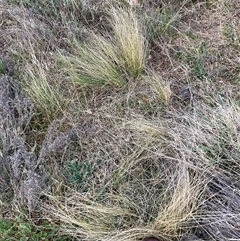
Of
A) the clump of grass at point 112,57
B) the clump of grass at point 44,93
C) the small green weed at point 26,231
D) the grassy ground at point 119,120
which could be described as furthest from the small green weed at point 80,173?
the clump of grass at point 112,57

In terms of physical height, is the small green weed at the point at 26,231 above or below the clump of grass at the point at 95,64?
below

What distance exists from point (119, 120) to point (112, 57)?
0.49 metres

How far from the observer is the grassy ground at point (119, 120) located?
2018mm

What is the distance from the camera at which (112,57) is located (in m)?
2.71

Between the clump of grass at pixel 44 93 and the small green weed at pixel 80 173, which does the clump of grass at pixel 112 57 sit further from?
the small green weed at pixel 80 173

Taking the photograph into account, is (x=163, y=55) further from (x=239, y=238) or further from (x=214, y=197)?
(x=239, y=238)

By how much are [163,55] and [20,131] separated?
108cm

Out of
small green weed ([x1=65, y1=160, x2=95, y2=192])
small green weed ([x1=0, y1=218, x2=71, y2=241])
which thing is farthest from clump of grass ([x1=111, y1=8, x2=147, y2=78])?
small green weed ([x1=0, y1=218, x2=71, y2=241])

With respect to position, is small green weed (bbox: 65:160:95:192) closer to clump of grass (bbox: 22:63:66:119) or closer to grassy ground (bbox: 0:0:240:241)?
grassy ground (bbox: 0:0:240:241)

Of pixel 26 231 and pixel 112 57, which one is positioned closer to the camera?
pixel 26 231

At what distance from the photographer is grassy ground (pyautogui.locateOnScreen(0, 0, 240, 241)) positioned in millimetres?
2018

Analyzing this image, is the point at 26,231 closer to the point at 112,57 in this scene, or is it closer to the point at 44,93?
the point at 44,93

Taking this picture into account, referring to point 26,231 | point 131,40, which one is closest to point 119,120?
point 131,40

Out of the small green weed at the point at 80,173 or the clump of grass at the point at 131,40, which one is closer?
the small green weed at the point at 80,173
